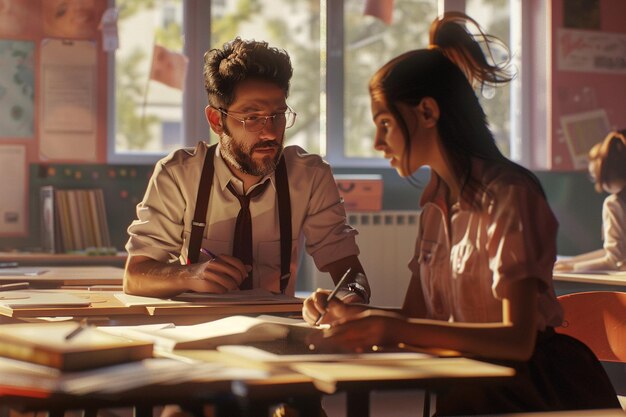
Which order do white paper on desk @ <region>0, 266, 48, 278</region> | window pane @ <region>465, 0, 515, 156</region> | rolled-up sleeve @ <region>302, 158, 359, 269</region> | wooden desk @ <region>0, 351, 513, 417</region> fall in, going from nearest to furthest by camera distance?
wooden desk @ <region>0, 351, 513, 417</region>, rolled-up sleeve @ <region>302, 158, 359, 269</region>, white paper on desk @ <region>0, 266, 48, 278</region>, window pane @ <region>465, 0, 515, 156</region>

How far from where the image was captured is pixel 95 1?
16.6 feet

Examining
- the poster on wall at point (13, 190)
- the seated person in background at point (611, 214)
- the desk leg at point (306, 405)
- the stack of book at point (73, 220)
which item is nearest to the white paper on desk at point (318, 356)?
the desk leg at point (306, 405)

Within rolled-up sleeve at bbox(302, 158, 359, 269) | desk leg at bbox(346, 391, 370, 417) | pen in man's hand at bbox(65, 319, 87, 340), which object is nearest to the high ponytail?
desk leg at bbox(346, 391, 370, 417)

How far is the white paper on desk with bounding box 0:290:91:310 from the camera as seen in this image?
231cm

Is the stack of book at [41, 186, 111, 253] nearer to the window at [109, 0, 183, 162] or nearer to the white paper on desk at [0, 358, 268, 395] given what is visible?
the window at [109, 0, 183, 162]

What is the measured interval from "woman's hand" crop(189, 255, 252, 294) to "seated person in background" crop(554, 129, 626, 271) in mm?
2018

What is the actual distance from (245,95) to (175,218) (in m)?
0.41

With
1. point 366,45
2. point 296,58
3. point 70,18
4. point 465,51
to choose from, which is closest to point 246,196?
point 465,51

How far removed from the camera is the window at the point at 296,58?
17.1 ft

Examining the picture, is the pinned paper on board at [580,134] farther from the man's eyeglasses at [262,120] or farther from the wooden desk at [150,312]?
the wooden desk at [150,312]

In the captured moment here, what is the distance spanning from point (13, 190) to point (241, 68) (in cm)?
263

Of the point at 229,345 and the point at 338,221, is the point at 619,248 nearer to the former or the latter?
the point at 338,221

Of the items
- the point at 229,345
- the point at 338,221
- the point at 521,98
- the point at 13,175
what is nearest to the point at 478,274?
the point at 229,345

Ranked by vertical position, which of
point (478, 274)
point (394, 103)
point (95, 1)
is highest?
point (95, 1)
